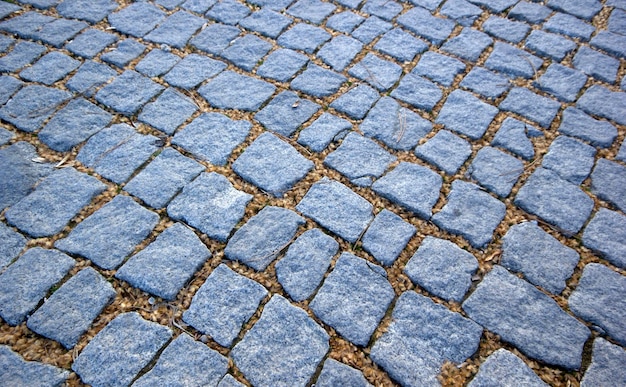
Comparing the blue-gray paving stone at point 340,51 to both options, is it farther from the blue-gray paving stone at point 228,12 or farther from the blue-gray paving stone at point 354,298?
the blue-gray paving stone at point 354,298

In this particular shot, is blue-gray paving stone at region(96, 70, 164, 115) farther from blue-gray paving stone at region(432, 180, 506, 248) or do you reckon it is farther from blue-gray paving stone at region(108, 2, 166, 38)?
blue-gray paving stone at region(432, 180, 506, 248)

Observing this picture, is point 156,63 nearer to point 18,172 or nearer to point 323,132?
point 18,172

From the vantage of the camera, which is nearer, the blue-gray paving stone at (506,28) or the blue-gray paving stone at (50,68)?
the blue-gray paving stone at (50,68)

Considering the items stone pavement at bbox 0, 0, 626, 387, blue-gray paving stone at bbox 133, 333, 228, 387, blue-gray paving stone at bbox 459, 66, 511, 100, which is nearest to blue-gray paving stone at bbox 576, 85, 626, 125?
stone pavement at bbox 0, 0, 626, 387

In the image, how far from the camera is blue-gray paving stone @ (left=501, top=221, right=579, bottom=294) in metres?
2.29

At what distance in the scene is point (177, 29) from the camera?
11.4 feet

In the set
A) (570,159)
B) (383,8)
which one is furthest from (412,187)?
(383,8)

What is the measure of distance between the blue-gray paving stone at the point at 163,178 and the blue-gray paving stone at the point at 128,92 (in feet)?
1.53

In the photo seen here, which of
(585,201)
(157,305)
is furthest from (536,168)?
(157,305)

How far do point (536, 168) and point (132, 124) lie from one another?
236cm

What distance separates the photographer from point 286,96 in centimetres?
304

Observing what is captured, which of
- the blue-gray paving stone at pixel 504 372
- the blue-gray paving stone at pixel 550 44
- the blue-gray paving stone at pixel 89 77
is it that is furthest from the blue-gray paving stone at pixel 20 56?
the blue-gray paving stone at pixel 550 44

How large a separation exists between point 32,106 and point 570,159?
3.20 metres

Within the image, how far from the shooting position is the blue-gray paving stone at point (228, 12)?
3586 millimetres
